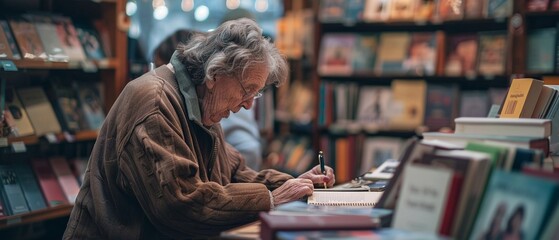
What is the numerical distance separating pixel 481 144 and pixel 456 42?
4208 millimetres

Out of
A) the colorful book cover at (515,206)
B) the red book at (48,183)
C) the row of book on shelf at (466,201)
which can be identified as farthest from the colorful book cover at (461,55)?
the colorful book cover at (515,206)

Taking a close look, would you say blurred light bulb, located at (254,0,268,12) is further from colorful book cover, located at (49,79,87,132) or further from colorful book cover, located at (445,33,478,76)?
colorful book cover, located at (49,79,87,132)

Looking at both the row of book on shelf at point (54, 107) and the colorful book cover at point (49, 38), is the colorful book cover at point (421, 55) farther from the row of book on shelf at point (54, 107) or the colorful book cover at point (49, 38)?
the colorful book cover at point (49, 38)

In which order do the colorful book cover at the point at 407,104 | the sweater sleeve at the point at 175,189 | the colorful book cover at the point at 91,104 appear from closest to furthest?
the sweater sleeve at the point at 175,189, the colorful book cover at the point at 91,104, the colorful book cover at the point at 407,104

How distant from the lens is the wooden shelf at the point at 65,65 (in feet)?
12.8

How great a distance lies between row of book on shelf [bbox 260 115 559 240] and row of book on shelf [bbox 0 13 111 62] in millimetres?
2648

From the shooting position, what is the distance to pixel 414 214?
1588 millimetres

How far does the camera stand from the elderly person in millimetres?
2385

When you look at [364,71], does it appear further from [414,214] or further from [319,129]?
[414,214]

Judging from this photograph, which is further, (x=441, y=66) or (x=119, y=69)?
(x=441, y=66)

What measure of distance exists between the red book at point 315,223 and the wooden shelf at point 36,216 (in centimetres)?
245

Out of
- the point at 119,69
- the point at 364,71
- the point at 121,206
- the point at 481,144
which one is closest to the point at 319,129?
the point at 364,71

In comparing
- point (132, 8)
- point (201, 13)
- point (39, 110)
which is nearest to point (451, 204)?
point (39, 110)

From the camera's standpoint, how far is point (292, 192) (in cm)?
263
